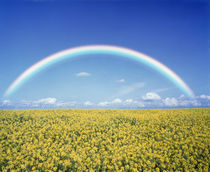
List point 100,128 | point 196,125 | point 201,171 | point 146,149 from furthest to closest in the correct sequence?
point 196,125 < point 100,128 < point 146,149 < point 201,171

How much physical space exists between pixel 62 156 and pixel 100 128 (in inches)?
157

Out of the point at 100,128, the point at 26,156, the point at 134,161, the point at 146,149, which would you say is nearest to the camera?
the point at 134,161

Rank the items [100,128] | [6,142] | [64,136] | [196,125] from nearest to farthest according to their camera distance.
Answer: [6,142] < [64,136] < [100,128] < [196,125]

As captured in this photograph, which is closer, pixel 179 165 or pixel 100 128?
pixel 179 165

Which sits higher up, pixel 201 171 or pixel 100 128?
pixel 100 128

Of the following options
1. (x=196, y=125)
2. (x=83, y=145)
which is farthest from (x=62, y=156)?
(x=196, y=125)

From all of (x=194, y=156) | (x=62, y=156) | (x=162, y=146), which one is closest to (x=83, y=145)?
(x=62, y=156)

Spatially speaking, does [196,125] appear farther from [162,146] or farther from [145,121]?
[162,146]

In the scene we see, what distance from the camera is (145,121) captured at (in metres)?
12.7

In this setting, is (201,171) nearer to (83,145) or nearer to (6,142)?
(83,145)

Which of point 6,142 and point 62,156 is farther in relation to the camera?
point 6,142

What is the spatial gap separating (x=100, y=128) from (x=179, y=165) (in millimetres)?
5570

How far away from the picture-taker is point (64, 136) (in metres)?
9.73

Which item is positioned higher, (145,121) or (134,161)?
(145,121)
